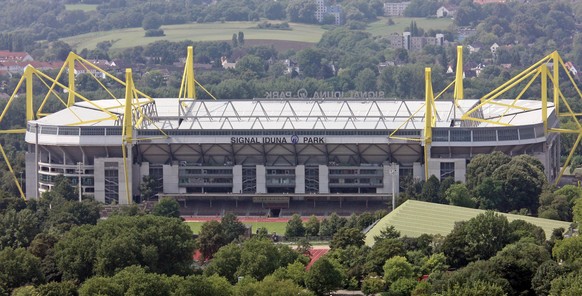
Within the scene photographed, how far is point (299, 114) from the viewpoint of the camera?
4702 inches

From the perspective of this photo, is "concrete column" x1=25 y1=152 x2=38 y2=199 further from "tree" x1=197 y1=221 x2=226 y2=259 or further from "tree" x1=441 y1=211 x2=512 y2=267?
"tree" x1=441 y1=211 x2=512 y2=267

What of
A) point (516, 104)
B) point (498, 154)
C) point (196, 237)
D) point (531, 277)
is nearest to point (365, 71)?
point (516, 104)

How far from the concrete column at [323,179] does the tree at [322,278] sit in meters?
33.1

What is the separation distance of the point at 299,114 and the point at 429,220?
2538 centimetres

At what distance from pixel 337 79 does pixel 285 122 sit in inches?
2994

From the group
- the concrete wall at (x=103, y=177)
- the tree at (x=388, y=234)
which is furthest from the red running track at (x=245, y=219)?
the tree at (x=388, y=234)

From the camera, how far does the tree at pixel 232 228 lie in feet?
321

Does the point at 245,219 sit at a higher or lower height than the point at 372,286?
higher

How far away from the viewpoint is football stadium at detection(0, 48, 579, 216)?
114m

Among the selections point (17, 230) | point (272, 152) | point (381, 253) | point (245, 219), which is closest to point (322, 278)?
point (381, 253)

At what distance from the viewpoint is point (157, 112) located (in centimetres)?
12156

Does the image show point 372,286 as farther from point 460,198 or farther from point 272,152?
point 272,152

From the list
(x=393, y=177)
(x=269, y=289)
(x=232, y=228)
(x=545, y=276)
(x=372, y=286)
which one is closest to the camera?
(x=269, y=289)

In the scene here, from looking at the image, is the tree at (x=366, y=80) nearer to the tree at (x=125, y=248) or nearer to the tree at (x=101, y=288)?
the tree at (x=125, y=248)
